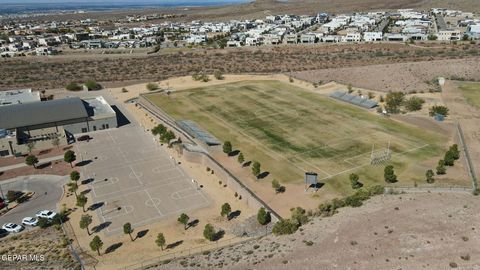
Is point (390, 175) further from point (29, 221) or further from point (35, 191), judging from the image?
point (35, 191)

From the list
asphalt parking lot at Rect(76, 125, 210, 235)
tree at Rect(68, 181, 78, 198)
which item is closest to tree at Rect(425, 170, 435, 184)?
asphalt parking lot at Rect(76, 125, 210, 235)

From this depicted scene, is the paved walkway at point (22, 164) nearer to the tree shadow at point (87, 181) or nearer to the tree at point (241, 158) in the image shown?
the tree shadow at point (87, 181)

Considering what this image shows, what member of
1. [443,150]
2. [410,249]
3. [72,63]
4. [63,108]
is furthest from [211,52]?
[410,249]

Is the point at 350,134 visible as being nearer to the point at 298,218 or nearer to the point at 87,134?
the point at 298,218

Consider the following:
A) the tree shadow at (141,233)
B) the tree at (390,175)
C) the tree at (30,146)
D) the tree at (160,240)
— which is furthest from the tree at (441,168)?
the tree at (30,146)

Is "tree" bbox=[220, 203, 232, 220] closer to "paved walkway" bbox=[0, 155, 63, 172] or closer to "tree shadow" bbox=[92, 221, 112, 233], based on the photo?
"tree shadow" bbox=[92, 221, 112, 233]
